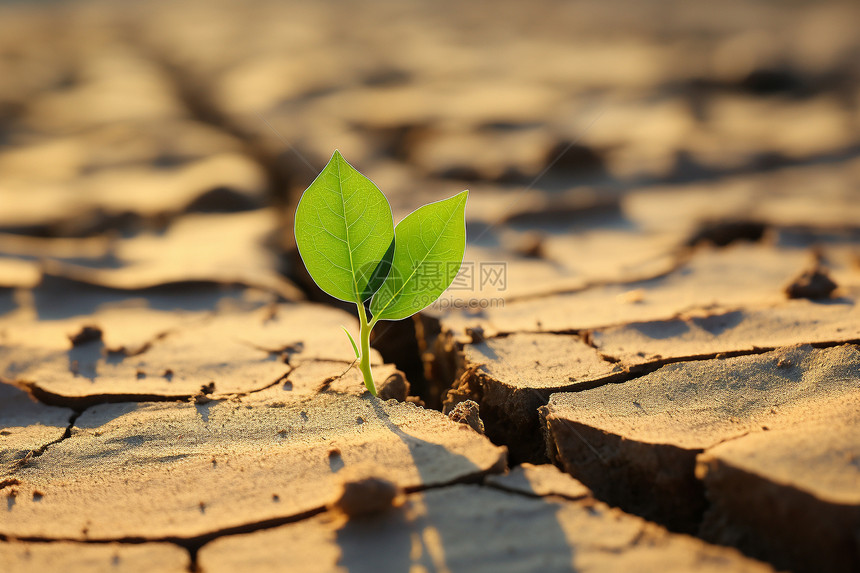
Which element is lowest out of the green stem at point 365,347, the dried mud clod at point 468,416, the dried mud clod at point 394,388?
the dried mud clod at point 468,416

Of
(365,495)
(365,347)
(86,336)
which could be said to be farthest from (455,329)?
(86,336)

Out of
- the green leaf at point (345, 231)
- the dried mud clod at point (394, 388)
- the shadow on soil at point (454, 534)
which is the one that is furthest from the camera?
the dried mud clod at point (394, 388)

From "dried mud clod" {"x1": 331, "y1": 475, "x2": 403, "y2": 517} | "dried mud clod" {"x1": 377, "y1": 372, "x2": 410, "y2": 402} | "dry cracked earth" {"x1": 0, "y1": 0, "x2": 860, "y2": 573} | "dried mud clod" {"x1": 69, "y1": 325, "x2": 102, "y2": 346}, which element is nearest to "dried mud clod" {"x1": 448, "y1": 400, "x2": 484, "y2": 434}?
"dry cracked earth" {"x1": 0, "y1": 0, "x2": 860, "y2": 573}

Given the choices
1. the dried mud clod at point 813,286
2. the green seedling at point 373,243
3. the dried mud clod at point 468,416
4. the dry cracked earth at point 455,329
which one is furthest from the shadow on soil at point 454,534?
the dried mud clod at point 813,286

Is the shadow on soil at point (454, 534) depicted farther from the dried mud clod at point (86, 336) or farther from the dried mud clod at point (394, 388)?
the dried mud clod at point (86, 336)

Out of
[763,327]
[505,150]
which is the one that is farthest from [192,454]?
[505,150]

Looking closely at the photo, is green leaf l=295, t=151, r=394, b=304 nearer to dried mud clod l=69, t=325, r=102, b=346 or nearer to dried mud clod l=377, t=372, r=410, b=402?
dried mud clod l=377, t=372, r=410, b=402

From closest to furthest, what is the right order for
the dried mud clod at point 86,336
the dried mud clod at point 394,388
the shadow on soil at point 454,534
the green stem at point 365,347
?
the shadow on soil at point 454,534 → the green stem at point 365,347 → the dried mud clod at point 394,388 → the dried mud clod at point 86,336

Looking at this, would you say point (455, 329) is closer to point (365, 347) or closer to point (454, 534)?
point (365, 347)
